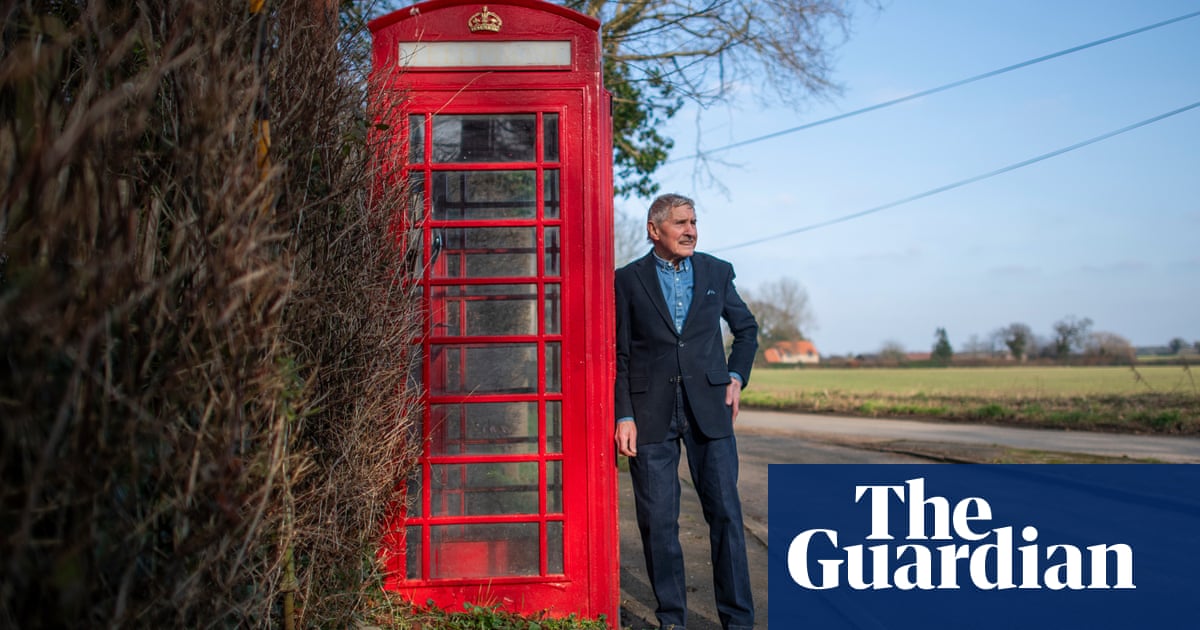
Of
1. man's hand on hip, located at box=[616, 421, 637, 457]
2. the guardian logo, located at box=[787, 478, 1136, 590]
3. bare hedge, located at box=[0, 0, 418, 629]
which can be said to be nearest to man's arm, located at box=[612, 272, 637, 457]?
man's hand on hip, located at box=[616, 421, 637, 457]

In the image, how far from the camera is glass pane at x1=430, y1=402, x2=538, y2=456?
4668 millimetres

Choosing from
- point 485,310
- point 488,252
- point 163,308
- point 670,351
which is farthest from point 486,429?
point 163,308

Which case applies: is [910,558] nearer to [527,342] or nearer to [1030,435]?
[527,342]

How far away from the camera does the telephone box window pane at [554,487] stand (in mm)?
4676

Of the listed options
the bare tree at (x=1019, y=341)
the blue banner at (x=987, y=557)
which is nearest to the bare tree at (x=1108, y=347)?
the bare tree at (x=1019, y=341)

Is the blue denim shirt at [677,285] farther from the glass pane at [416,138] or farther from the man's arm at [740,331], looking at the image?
the glass pane at [416,138]

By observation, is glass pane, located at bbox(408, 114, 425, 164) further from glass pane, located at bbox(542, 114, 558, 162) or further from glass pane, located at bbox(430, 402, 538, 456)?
glass pane, located at bbox(430, 402, 538, 456)

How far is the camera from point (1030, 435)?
59.3 ft

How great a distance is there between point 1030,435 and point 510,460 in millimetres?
15741

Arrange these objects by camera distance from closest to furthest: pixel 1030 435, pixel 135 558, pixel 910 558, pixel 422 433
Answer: pixel 135 558
pixel 422 433
pixel 910 558
pixel 1030 435

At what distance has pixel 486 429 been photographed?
15.4 ft

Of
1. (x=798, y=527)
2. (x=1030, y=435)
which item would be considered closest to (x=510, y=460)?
(x=798, y=527)

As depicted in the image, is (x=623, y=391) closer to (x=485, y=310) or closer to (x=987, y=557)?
(x=485, y=310)

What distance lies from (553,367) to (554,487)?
1.82 ft
